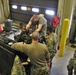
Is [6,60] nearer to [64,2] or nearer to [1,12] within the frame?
[64,2]

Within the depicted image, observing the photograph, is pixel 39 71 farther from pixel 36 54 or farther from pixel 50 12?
pixel 50 12

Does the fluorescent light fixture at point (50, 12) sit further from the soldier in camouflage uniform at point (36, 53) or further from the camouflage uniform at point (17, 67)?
the camouflage uniform at point (17, 67)

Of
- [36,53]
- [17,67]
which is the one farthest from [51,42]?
[17,67]

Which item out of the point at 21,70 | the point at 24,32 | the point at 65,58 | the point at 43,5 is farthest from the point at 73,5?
the point at 21,70

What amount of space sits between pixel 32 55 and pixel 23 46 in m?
0.25

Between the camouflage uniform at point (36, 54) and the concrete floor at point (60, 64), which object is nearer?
the camouflage uniform at point (36, 54)

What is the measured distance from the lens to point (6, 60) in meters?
2.63

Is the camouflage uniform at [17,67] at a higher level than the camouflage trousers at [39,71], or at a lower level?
higher

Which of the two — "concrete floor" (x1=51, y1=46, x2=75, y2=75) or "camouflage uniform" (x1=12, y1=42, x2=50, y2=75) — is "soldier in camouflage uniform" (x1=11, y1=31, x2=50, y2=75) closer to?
"camouflage uniform" (x1=12, y1=42, x2=50, y2=75)

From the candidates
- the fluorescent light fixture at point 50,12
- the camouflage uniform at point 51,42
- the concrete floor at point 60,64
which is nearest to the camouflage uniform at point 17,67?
the camouflage uniform at point 51,42

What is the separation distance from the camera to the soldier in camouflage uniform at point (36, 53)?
212cm

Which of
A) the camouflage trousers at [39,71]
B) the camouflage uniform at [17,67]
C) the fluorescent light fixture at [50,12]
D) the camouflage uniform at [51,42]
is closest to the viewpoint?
the camouflage uniform at [17,67]

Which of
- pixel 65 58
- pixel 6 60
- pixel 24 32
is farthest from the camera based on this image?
pixel 65 58

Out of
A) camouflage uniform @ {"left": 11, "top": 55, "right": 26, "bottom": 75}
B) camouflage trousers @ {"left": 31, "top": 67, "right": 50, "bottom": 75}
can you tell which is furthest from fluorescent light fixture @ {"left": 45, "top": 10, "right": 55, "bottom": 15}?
camouflage uniform @ {"left": 11, "top": 55, "right": 26, "bottom": 75}
